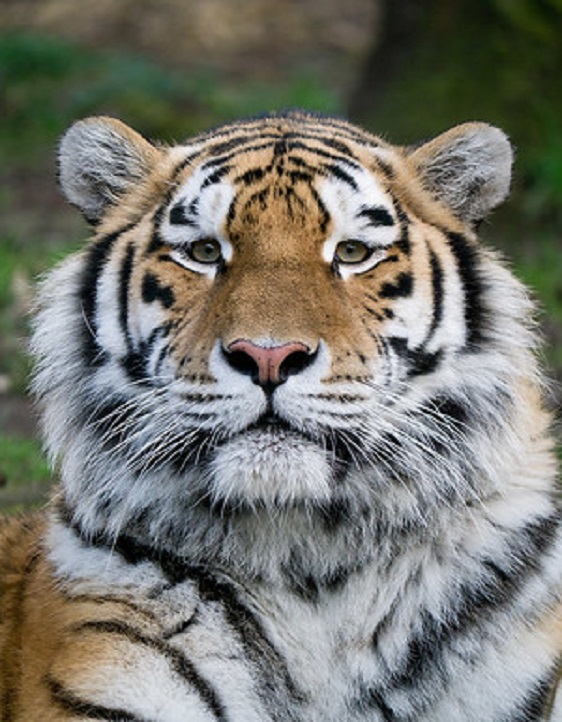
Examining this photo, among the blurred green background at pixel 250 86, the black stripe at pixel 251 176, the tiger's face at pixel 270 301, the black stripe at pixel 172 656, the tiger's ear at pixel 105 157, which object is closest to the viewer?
the tiger's face at pixel 270 301

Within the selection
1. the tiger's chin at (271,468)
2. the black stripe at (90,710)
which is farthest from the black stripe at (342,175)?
the black stripe at (90,710)

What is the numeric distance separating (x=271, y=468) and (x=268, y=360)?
0.24 meters

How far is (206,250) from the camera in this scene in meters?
3.74

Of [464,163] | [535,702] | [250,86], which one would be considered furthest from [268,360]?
[250,86]

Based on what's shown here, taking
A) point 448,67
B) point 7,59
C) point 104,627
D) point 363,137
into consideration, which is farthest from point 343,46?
point 104,627

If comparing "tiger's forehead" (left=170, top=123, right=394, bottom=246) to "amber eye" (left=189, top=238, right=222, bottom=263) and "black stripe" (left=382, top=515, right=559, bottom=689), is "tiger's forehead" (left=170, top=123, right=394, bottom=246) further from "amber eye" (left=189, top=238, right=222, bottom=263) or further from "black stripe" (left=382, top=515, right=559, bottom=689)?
"black stripe" (left=382, top=515, right=559, bottom=689)

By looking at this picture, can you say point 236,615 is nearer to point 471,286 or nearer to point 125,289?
point 125,289

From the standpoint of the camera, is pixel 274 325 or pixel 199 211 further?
pixel 199 211

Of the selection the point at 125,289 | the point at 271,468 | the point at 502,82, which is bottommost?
the point at 271,468

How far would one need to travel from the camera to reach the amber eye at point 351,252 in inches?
145

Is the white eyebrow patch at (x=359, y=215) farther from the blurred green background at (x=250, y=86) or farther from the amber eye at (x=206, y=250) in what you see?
the blurred green background at (x=250, y=86)

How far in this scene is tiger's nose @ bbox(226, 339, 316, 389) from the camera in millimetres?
3322

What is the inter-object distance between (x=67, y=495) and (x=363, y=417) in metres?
0.86

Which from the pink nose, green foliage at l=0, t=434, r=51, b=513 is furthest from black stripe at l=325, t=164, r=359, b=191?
green foliage at l=0, t=434, r=51, b=513
